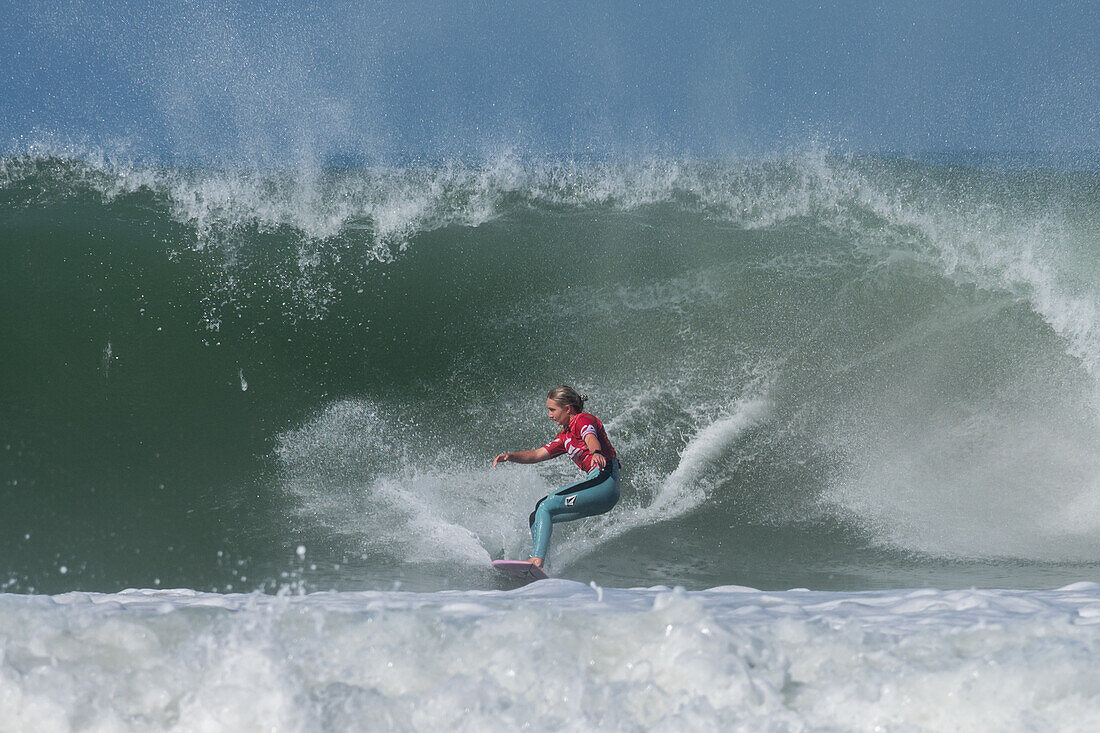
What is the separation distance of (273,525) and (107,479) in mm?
→ 1594

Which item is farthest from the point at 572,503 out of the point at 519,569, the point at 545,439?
the point at 545,439

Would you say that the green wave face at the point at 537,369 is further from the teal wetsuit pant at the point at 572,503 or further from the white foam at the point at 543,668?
the white foam at the point at 543,668

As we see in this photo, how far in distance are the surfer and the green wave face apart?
401 millimetres

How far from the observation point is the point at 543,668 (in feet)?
7.62

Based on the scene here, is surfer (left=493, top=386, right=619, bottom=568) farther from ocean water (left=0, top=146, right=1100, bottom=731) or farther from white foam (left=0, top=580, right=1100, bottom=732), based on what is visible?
white foam (left=0, top=580, right=1100, bottom=732)

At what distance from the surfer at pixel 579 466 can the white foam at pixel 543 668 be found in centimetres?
218

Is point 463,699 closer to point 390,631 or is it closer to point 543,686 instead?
point 543,686

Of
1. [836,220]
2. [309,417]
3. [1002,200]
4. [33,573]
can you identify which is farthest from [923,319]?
[33,573]

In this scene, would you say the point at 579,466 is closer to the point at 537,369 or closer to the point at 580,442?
the point at 580,442

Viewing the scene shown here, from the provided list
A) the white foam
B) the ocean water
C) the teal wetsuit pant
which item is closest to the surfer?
the teal wetsuit pant

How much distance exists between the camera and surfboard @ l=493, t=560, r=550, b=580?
15.7ft

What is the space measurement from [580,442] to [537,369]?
2.39 metres

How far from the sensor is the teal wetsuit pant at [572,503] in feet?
16.1

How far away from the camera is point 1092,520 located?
5.86 meters
